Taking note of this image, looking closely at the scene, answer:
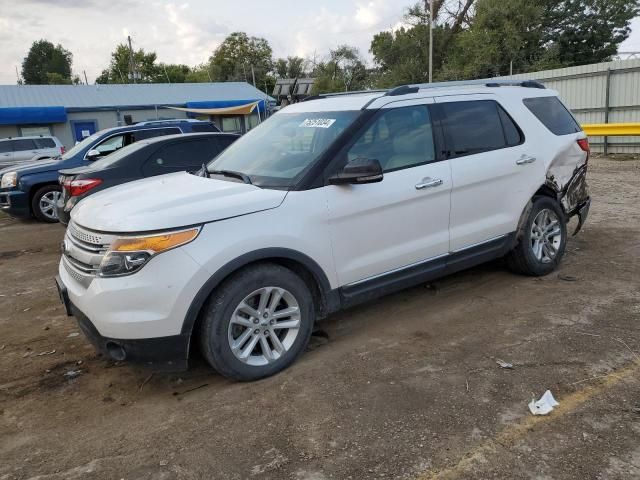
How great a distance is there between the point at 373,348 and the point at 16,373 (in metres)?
2.66

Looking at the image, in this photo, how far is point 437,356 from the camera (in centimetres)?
379

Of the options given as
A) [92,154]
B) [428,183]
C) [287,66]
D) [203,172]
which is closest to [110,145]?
[92,154]

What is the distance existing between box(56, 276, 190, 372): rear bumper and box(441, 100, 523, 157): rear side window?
265 centimetres

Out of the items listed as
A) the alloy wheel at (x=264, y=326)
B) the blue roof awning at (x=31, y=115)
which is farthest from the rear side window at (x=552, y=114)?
the blue roof awning at (x=31, y=115)

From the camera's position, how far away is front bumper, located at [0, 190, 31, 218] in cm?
1023

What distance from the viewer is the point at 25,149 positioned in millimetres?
17359

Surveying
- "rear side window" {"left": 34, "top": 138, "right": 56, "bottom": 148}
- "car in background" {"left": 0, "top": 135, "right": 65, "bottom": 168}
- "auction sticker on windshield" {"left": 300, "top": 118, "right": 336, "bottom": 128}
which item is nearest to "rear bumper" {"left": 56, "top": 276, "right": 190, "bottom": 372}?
"auction sticker on windshield" {"left": 300, "top": 118, "right": 336, "bottom": 128}

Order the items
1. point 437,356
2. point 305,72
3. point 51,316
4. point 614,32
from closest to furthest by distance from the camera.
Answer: point 437,356
point 51,316
point 614,32
point 305,72

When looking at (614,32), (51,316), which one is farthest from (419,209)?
(614,32)

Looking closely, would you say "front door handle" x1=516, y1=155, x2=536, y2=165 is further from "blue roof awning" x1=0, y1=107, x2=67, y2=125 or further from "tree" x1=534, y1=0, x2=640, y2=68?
"tree" x1=534, y1=0, x2=640, y2=68

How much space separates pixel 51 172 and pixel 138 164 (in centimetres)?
353

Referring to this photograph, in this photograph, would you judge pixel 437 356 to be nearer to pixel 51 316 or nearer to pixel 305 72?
pixel 51 316

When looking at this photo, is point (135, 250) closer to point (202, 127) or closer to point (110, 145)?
point (110, 145)

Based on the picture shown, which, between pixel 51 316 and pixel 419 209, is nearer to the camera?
pixel 419 209
